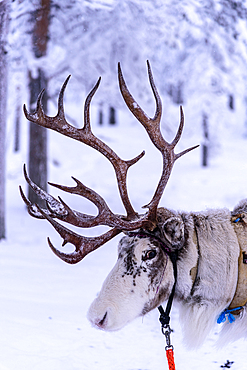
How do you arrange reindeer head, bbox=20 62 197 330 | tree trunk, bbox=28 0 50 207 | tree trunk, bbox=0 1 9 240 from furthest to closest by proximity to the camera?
tree trunk, bbox=28 0 50 207 < tree trunk, bbox=0 1 9 240 < reindeer head, bbox=20 62 197 330

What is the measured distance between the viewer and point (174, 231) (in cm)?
233

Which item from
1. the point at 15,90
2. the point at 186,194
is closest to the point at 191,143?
the point at 186,194

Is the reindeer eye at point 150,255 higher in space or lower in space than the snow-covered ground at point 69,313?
higher

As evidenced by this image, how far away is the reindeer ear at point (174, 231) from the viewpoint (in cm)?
232

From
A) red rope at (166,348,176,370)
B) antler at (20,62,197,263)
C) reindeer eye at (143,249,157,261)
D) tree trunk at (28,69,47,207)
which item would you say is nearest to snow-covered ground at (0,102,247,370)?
red rope at (166,348,176,370)

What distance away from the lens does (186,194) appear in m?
11.6

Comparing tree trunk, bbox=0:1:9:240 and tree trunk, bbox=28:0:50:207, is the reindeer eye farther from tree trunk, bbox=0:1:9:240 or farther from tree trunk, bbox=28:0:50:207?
tree trunk, bbox=28:0:50:207

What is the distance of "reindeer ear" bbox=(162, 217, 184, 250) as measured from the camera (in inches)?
91.4

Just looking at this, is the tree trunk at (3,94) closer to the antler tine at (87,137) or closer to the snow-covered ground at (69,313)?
the snow-covered ground at (69,313)

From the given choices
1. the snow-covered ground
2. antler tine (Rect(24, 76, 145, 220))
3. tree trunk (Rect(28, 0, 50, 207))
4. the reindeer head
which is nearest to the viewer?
the reindeer head

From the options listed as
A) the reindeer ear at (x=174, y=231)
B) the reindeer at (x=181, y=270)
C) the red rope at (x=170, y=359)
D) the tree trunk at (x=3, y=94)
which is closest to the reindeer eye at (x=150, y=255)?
the reindeer at (x=181, y=270)

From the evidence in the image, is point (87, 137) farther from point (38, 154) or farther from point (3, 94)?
point (38, 154)

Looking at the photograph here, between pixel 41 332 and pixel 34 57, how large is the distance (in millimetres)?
5548

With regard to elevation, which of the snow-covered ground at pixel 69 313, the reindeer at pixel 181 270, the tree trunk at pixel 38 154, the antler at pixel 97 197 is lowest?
the snow-covered ground at pixel 69 313
